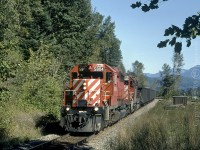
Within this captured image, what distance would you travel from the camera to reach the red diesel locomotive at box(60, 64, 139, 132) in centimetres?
1728

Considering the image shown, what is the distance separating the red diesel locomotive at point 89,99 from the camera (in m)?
17.3

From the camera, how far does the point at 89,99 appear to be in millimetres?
18078

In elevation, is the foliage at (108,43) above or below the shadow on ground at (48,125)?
above

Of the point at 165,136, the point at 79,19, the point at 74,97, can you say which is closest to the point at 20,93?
the point at 74,97

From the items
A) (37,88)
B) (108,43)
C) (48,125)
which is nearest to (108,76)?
(48,125)

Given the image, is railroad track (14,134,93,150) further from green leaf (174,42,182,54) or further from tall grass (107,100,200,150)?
green leaf (174,42,182,54)

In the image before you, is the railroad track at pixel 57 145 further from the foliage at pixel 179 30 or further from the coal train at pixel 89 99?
the foliage at pixel 179 30

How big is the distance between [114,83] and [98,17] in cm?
6095

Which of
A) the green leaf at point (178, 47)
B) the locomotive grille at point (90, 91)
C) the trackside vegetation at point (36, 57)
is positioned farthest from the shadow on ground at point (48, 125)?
the green leaf at point (178, 47)

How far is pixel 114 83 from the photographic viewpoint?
762 inches

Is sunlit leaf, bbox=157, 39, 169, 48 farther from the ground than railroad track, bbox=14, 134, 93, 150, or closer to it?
farther from the ground

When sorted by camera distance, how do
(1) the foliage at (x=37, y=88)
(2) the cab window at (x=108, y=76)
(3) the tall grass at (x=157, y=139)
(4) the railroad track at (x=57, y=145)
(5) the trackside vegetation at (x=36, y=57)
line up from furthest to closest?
(1) the foliage at (x=37, y=88) < (2) the cab window at (x=108, y=76) < (5) the trackside vegetation at (x=36, y=57) < (4) the railroad track at (x=57, y=145) < (3) the tall grass at (x=157, y=139)

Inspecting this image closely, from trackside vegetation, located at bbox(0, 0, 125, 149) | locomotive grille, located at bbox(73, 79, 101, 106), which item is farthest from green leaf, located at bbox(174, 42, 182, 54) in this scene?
locomotive grille, located at bbox(73, 79, 101, 106)

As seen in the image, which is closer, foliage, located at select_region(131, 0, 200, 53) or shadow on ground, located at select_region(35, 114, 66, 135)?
foliage, located at select_region(131, 0, 200, 53)
